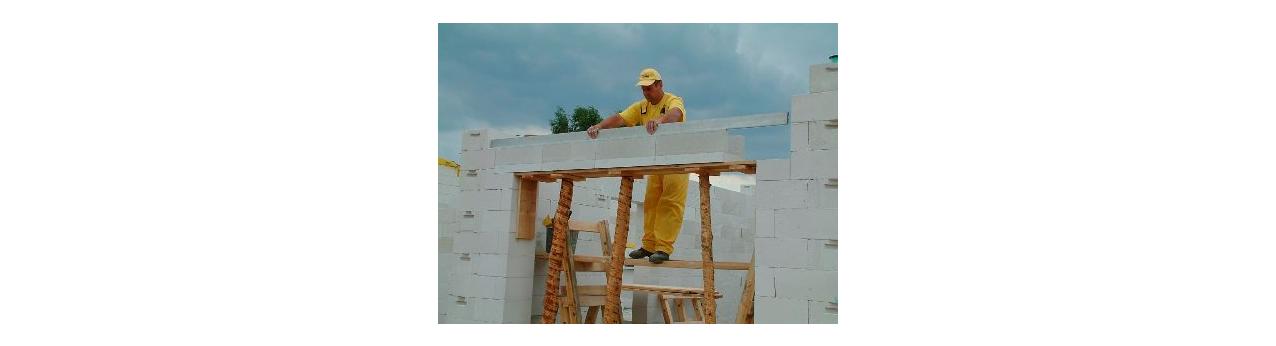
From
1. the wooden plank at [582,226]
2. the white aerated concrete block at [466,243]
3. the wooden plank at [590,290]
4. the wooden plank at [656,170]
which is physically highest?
the wooden plank at [656,170]

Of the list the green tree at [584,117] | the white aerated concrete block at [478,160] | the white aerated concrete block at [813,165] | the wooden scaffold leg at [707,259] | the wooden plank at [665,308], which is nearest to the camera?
the white aerated concrete block at [813,165]

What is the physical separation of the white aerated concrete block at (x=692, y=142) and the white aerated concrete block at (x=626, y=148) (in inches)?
2.6

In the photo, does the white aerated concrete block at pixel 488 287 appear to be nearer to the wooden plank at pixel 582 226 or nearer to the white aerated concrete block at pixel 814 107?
the wooden plank at pixel 582 226

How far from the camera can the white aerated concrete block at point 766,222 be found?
687 centimetres

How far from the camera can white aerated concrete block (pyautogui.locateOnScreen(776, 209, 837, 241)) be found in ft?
21.5

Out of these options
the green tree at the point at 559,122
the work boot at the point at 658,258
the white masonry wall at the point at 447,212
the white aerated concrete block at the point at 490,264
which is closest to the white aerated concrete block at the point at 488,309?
the white aerated concrete block at the point at 490,264

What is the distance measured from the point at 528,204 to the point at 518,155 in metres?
0.46

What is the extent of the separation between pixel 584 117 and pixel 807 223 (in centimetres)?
1465

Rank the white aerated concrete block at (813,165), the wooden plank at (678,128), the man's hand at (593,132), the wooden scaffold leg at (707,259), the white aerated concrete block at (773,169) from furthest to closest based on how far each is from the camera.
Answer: the man's hand at (593,132)
the wooden scaffold leg at (707,259)
the wooden plank at (678,128)
the white aerated concrete block at (773,169)
the white aerated concrete block at (813,165)

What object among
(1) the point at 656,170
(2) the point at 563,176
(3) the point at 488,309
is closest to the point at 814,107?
(1) the point at 656,170

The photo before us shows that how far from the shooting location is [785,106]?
6.90 meters

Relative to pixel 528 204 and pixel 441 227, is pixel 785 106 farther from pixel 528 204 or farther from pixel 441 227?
pixel 441 227

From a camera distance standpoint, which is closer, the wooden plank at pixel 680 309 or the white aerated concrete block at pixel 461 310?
the white aerated concrete block at pixel 461 310

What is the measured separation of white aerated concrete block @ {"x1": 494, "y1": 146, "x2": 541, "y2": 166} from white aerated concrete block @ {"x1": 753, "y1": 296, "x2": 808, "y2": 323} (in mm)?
2437
